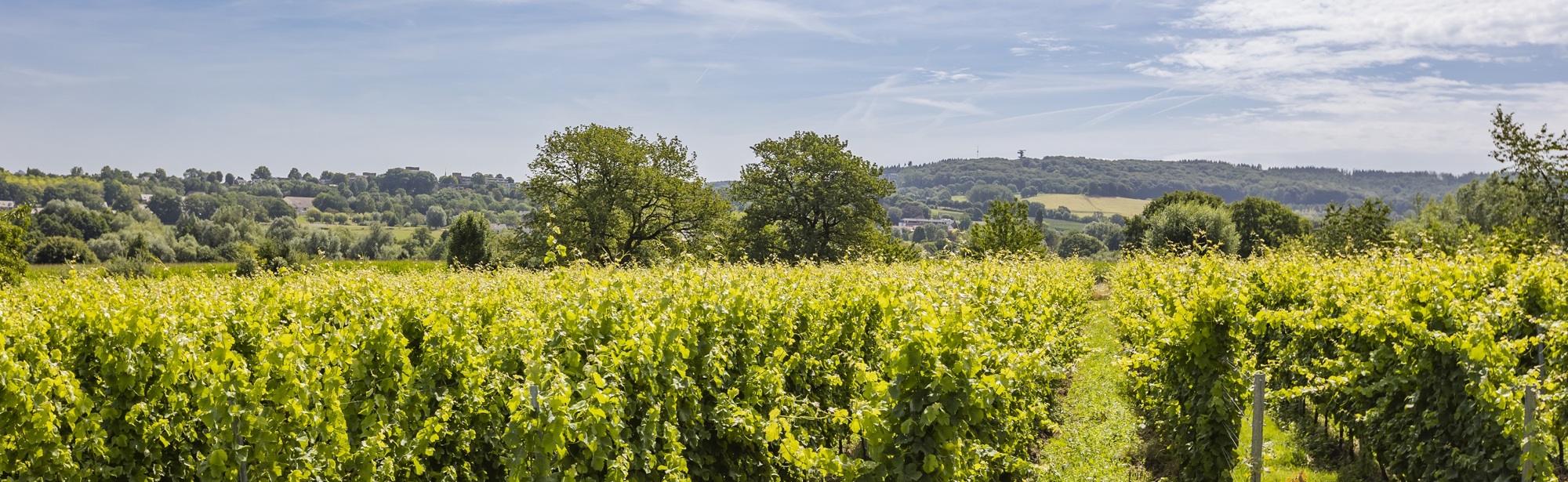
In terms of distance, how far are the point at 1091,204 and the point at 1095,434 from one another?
158187 millimetres

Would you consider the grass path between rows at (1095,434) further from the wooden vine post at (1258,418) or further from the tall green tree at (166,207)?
the tall green tree at (166,207)

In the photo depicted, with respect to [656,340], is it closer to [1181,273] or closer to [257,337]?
[257,337]

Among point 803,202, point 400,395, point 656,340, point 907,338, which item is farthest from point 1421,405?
point 803,202

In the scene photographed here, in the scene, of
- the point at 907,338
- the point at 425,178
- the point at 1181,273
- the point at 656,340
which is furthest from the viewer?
the point at 425,178

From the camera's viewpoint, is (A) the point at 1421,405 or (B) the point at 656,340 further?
(A) the point at 1421,405

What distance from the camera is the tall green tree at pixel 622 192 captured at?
3603cm

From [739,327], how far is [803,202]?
32620 mm

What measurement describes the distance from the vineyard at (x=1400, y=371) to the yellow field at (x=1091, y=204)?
473ft

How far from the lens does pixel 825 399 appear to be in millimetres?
8789

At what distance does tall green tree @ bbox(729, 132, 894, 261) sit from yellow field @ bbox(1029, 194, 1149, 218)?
115 metres

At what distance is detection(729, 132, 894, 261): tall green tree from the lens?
39.1 meters

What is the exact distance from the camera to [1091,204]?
157875mm

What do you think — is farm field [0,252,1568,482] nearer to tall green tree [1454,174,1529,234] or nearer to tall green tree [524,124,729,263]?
tall green tree [524,124,729,263]

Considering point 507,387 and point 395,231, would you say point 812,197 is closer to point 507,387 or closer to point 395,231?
point 507,387
